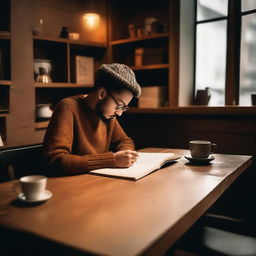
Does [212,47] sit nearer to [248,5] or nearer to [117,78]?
[248,5]

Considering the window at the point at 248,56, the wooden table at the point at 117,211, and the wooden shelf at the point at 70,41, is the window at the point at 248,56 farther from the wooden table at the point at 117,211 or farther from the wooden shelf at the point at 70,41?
the wooden table at the point at 117,211

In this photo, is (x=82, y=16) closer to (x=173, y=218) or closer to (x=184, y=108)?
(x=184, y=108)

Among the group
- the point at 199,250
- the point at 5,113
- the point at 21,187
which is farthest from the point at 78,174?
the point at 5,113

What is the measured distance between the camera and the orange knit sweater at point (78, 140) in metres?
1.42

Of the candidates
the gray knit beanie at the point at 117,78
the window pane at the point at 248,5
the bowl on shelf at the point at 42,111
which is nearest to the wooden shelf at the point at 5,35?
the bowl on shelf at the point at 42,111

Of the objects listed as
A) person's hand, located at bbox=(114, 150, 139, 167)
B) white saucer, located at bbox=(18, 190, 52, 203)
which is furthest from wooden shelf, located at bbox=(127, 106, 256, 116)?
white saucer, located at bbox=(18, 190, 52, 203)

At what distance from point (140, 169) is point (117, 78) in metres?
0.51

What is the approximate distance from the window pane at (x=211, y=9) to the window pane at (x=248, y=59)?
24 cm

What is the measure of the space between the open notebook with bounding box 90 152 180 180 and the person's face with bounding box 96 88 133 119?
31 cm

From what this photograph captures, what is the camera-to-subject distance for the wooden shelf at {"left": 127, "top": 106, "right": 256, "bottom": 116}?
260 centimetres

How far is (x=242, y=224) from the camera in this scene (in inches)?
57.5

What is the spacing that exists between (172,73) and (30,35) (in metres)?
1.39

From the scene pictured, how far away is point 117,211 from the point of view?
3.00ft

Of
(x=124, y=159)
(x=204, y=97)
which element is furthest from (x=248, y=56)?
(x=124, y=159)
